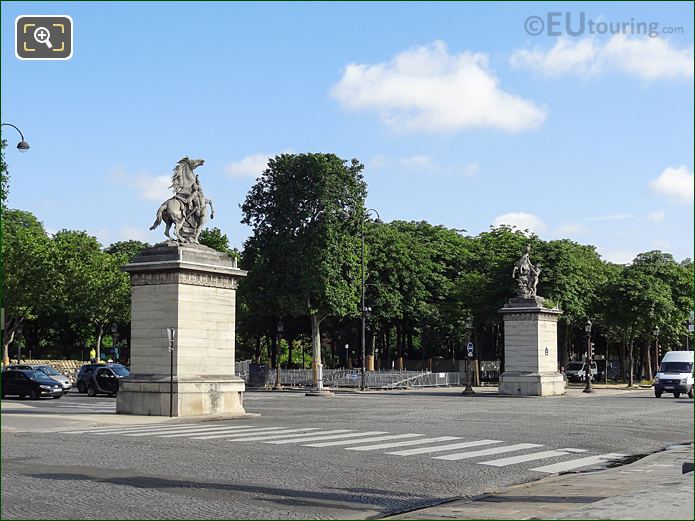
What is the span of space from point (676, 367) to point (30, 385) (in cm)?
3327

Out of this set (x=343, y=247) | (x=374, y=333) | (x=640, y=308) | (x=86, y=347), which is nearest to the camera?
(x=343, y=247)

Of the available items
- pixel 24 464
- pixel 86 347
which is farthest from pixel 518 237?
pixel 24 464

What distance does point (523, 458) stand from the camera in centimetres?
1927

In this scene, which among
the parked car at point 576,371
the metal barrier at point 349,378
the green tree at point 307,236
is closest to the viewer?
the green tree at point 307,236

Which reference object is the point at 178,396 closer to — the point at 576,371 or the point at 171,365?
the point at 171,365

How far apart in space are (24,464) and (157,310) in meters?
15.3

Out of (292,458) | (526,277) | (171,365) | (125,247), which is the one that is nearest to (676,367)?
(526,277)

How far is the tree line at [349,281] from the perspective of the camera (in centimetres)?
6153

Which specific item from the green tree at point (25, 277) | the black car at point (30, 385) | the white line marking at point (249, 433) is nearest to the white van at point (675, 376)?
the white line marking at point (249, 433)

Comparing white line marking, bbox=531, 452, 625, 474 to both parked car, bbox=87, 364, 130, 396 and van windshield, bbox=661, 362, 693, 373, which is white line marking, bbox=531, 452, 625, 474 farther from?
van windshield, bbox=661, 362, 693, 373

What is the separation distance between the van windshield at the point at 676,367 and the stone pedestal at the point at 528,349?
5969mm

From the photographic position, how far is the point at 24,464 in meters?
16.1

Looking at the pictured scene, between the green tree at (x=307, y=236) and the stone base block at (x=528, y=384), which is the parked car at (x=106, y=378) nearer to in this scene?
the green tree at (x=307, y=236)

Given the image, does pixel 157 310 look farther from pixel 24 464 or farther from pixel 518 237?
pixel 518 237
